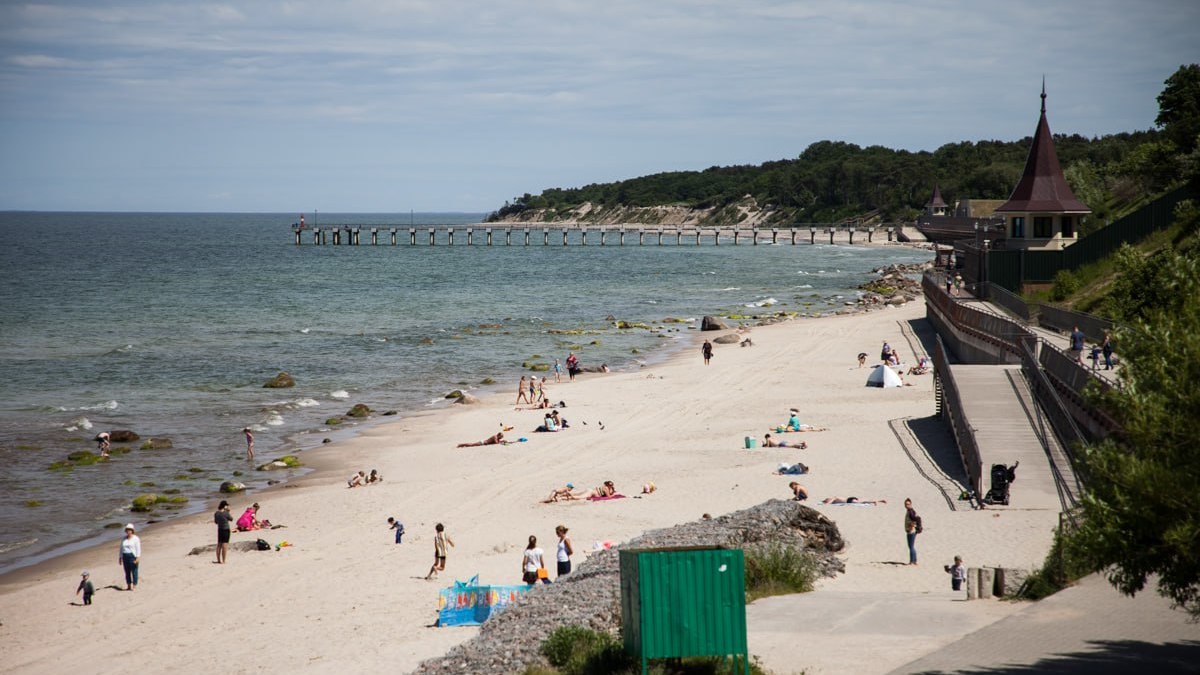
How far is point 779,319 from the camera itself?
6072 cm

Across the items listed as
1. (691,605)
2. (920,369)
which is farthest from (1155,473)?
(920,369)

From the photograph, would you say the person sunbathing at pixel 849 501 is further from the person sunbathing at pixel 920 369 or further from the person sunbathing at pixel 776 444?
the person sunbathing at pixel 920 369

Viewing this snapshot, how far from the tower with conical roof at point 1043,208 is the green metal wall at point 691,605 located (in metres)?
40.3

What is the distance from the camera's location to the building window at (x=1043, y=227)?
153 feet

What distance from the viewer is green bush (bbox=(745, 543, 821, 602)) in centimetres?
1493

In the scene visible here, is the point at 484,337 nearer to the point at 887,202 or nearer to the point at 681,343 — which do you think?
the point at 681,343

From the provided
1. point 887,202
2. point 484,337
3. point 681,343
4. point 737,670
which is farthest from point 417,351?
point 887,202

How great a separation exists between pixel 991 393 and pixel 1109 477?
16.3m

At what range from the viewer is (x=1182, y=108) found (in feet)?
162

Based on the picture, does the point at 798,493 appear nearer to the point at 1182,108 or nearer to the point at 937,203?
the point at 1182,108

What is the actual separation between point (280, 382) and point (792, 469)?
22862 mm

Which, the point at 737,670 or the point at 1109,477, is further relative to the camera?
the point at 737,670

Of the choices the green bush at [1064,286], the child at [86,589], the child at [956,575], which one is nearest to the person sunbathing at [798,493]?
the child at [956,575]

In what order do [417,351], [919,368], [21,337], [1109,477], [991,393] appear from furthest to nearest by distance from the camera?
[21,337] → [417,351] → [919,368] → [991,393] → [1109,477]
